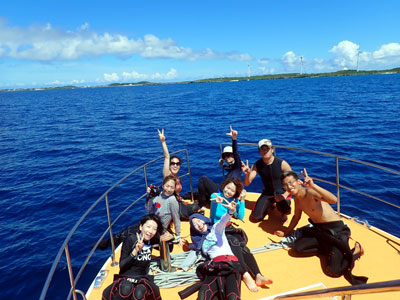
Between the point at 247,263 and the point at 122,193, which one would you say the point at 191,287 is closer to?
the point at 247,263

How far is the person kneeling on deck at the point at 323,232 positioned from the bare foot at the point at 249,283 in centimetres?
128

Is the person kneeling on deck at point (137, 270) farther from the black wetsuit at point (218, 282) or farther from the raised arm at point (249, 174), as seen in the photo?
the raised arm at point (249, 174)

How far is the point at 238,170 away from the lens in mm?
6605

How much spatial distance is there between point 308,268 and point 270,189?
211cm

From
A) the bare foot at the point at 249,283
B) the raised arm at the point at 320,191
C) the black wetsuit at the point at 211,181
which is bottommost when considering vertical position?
the bare foot at the point at 249,283

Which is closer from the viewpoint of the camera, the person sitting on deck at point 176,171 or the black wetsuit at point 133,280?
the black wetsuit at point 133,280

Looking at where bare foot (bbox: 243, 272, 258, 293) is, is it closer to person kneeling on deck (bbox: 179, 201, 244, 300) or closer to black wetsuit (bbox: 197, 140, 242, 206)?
person kneeling on deck (bbox: 179, 201, 244, 300)

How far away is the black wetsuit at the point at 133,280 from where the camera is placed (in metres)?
3.74

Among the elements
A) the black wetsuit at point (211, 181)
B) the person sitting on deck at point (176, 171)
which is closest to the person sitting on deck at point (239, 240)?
the person sitting on deck at point (176, 171)

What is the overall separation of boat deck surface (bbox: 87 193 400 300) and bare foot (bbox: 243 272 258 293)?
0.19ft

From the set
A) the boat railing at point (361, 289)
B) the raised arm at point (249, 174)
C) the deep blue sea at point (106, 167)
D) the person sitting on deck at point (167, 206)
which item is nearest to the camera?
the boat railing at point (361, 289)

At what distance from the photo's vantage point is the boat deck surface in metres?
4.09

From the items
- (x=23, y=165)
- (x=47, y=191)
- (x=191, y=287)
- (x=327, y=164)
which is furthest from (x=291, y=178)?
(x=23, y=165)

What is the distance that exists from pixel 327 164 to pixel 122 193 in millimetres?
12588
